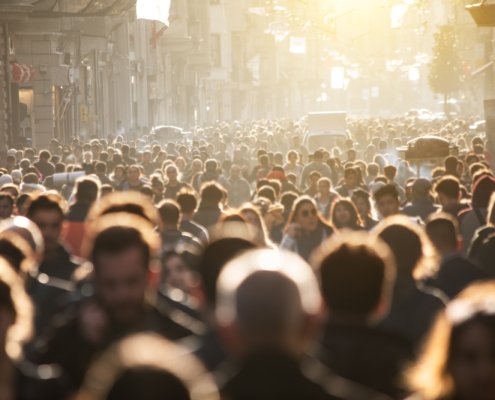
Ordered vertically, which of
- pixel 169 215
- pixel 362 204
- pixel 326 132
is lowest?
pixel 326 132

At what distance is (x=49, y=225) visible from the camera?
10.1 metres

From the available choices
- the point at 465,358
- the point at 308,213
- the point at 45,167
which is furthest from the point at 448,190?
the point at 45,167

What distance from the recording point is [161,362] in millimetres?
3717

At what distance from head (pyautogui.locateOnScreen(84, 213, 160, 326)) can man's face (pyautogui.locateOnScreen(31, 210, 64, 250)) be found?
135 inches

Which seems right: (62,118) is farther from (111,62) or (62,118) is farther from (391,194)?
(391,194)

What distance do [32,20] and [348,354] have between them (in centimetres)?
4412

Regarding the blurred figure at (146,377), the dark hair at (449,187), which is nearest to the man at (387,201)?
the dark hair at (449,187)

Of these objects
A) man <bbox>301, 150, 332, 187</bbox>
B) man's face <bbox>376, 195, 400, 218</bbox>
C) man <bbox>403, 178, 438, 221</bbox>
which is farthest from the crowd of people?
man <bbox>301, 150, 332, 187</bbox>

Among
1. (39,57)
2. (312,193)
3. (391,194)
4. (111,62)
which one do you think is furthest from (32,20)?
(391,194)

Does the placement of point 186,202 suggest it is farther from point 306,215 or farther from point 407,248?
point 407,248

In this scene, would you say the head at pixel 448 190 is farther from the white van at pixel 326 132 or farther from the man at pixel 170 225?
the white van at pixel 326 132

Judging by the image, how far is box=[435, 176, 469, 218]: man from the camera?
1509 centimetres

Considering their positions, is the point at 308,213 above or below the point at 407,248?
below

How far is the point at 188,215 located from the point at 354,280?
8.39 meters
